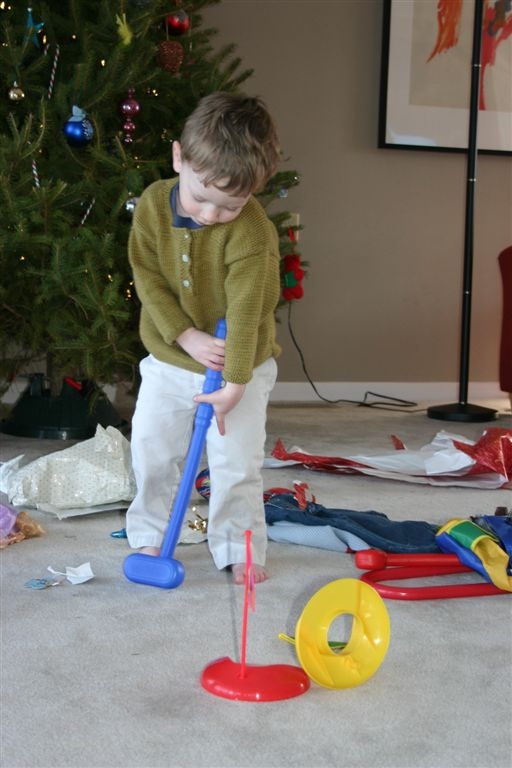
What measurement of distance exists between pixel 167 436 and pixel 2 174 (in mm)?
997

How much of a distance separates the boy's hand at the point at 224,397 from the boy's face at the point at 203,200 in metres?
0.25

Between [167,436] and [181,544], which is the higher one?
[167,436]

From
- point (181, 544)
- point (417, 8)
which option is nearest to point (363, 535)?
point (181, 544)

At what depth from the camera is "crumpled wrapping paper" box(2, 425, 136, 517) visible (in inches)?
73.9

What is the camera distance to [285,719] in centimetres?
101

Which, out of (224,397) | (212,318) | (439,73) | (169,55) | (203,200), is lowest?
(224,397)

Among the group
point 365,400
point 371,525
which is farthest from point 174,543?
point 365,400

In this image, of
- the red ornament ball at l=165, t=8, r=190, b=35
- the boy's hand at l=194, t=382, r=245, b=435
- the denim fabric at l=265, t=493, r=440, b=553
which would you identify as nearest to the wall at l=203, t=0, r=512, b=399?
the red ornament ball at l=165, t=8, r=190, b=35

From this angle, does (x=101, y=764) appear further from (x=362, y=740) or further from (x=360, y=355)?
(x=360, y=355)

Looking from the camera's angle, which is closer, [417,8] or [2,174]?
[2,174]

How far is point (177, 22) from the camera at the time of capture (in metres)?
2.61

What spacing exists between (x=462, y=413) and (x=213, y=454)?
6.37 ft

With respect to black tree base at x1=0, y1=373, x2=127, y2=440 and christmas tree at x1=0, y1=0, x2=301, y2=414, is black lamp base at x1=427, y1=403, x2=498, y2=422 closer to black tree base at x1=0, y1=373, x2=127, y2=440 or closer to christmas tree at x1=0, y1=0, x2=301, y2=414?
christmas tree at x1=0, y1=0, x2=301, y2=414

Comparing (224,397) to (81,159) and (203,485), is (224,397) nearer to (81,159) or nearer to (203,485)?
(203,485)
